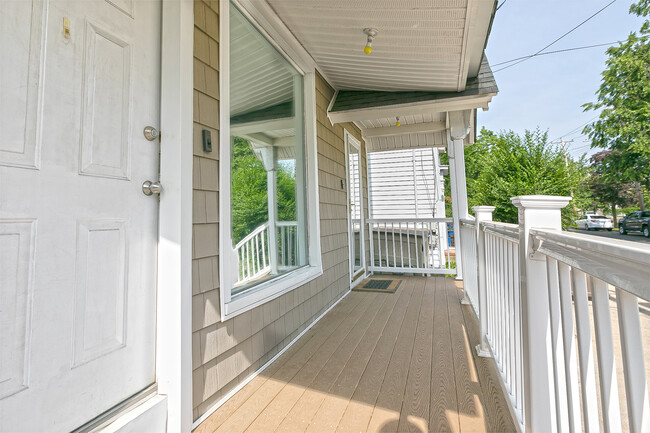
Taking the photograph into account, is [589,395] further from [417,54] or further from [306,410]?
[417,54]

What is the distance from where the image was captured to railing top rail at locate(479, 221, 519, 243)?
1278 millimetres

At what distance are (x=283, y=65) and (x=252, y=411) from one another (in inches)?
103

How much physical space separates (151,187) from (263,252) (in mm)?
980

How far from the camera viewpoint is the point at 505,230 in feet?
4.72

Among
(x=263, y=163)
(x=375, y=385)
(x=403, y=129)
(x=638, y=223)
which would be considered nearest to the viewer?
(x=375, y=385)

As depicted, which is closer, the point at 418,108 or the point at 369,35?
the point at 369,35

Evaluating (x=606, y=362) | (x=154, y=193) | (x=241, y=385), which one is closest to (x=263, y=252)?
(x=241, y=385)

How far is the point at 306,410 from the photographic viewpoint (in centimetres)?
155

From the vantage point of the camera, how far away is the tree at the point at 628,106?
12102mm

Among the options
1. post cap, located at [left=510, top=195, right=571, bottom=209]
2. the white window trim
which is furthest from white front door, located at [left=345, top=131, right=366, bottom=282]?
post cap, located at [left=510, top=195, right=571, bottom=209]

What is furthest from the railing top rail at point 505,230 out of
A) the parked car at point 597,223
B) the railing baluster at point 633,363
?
the parked car at point 597,223

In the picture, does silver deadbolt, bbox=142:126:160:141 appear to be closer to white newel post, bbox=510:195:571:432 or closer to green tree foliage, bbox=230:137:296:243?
green tree foliage, bbox=230:137:296:243

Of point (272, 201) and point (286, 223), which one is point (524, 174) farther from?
point (272, 201)

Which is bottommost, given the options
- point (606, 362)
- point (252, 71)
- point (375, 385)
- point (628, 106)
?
point (375, 385)
